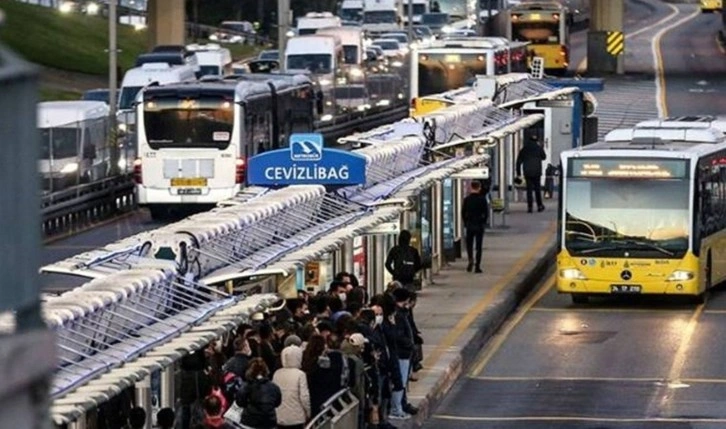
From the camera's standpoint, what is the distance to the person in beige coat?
15672mm

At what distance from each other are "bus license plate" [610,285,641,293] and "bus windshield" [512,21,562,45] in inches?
2406

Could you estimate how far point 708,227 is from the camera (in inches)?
1272

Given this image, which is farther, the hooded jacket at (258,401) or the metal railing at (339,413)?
the metal railing at (339,413)

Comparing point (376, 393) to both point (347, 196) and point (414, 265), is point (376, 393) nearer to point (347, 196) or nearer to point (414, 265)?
point (347, 196)

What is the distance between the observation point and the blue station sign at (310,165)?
2514cm

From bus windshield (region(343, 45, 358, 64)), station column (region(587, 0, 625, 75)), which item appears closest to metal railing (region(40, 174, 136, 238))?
bus windshield (region(343, 45, 358, 64))

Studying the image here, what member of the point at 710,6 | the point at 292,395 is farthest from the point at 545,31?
the point at 292,395

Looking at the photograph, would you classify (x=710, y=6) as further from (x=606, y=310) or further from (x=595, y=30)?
(x=606, y=310)

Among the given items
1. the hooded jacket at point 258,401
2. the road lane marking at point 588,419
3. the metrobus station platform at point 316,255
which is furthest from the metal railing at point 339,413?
the road lane marking at point 588,419

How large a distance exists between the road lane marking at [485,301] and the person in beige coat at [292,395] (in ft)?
27.9

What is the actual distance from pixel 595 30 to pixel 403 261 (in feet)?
237

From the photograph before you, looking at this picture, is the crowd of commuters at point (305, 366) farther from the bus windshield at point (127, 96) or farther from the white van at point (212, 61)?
the white van at point (212, 61)

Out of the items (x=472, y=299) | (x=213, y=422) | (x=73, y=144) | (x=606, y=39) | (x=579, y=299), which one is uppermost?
(x=213, y=422)

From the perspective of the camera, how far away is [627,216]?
3156 centimetres
